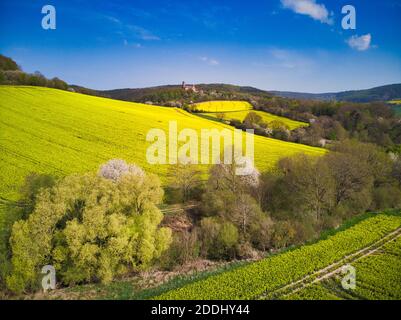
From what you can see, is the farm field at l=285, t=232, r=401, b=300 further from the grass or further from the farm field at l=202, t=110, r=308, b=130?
the farm field at l=202, t=110, r=308, b=130

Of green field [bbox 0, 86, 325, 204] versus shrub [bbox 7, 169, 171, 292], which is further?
green field [bbox 0, 86, 325, 204]

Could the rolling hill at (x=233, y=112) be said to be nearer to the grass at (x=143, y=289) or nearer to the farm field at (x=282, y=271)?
the farm field at (x=282, y=271)

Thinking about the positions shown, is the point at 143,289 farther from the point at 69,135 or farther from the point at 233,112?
the point at 233,112

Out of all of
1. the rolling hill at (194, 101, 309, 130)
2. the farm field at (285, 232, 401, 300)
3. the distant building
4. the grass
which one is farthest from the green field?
the distant building

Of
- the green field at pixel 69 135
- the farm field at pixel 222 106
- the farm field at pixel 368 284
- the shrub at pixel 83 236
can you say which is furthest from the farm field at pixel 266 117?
the shrub at pixel 83 236

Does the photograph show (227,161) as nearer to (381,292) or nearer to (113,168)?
(113,168)

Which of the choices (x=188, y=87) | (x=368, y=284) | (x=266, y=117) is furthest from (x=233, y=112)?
(x=368, y=284)
